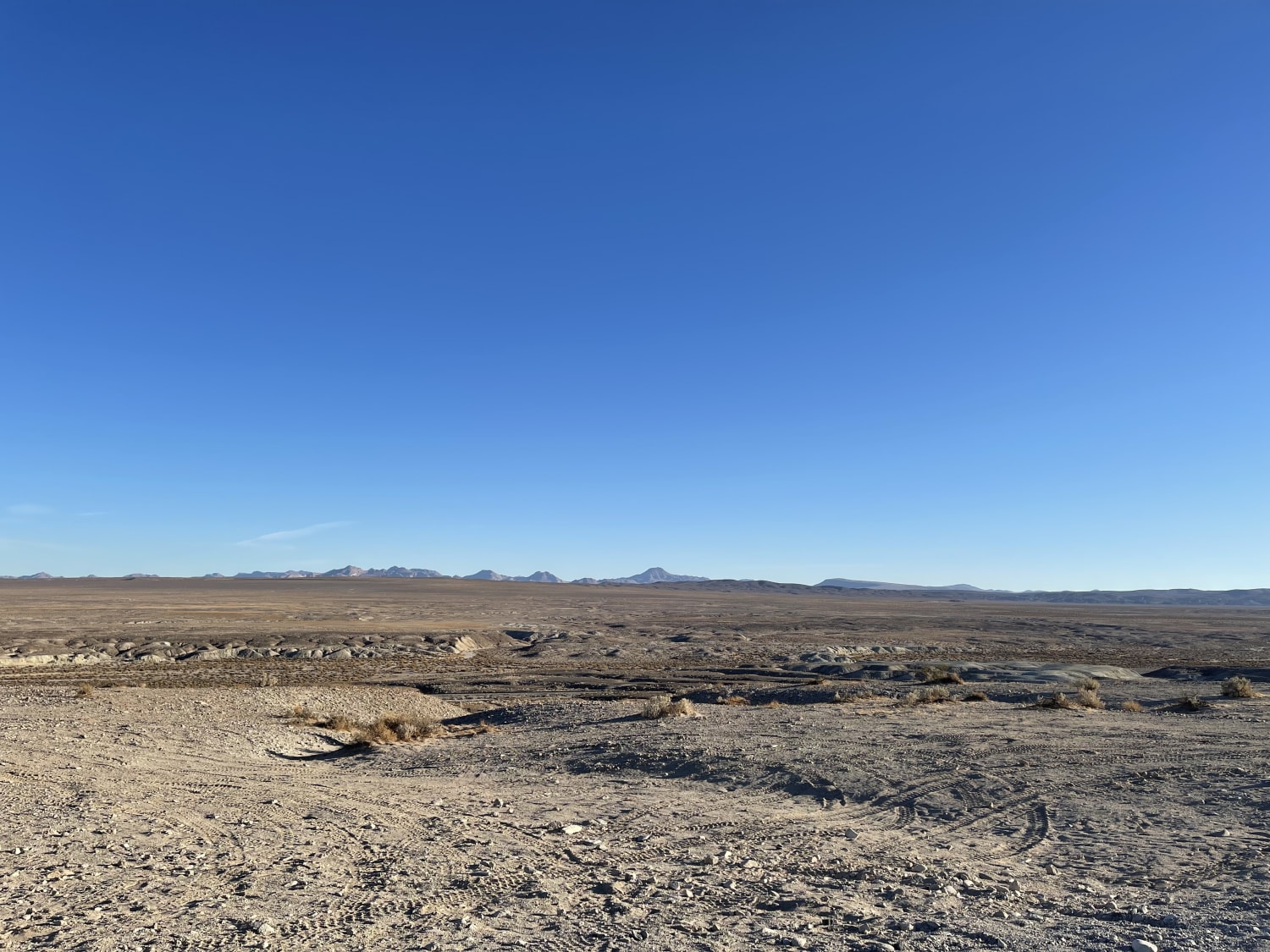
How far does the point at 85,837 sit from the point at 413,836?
137 inches

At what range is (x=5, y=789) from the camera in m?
11.0

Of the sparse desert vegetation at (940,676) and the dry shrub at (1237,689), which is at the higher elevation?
the dry shrub at (1237,689)

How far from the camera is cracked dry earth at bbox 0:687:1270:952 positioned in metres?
6.37

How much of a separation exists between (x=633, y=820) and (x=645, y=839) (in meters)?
0.85

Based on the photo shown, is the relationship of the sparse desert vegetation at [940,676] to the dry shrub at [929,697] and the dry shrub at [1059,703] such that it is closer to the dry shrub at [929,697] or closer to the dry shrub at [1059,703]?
the dry shrub at [929,697]

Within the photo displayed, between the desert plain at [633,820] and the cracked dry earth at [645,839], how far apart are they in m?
0.04

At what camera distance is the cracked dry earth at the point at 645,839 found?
6367 millimetres

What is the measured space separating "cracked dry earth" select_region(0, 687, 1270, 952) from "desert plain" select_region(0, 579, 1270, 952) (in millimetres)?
44


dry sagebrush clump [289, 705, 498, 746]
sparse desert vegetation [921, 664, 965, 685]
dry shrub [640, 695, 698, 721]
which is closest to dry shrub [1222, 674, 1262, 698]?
sparse desert vegetation [921, 664, 965, 685]

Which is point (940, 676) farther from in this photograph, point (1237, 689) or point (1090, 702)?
point (1237, 689)

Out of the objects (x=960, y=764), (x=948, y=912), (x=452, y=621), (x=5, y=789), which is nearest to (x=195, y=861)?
(x=5, y=789)

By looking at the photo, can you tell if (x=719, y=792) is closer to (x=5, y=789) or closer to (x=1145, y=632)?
(x=5, y=789)

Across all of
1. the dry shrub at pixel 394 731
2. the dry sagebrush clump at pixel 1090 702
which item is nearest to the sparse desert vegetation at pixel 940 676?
the dry sagebrush clump at pixel 1090 702

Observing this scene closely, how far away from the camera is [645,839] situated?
906 centimetres
